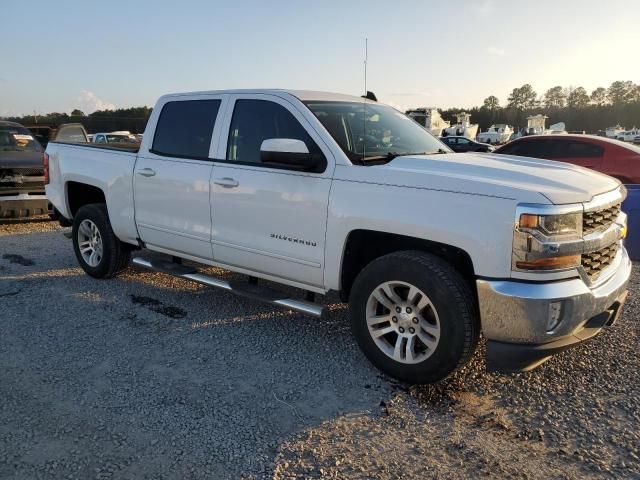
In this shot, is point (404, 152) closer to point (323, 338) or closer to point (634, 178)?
point (323, 338)

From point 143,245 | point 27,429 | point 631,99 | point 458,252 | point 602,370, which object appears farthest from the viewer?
point 631,99

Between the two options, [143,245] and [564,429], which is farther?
[143,245]

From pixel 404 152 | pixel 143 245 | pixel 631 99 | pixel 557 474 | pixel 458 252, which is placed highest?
pixel 631 99

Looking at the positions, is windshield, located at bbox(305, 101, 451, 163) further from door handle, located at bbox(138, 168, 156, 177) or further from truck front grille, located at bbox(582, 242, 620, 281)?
door handle, located at bbox(138, 168, 156, 177)

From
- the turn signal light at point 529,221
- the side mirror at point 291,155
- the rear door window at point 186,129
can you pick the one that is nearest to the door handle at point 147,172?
the rear door window at point 186,129

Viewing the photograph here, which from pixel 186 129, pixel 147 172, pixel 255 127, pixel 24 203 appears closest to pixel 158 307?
pixel 147 172

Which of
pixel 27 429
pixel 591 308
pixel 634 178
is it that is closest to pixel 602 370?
pixel 591 308

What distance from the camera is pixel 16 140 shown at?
1018 cm

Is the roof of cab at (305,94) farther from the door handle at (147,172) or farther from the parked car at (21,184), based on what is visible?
the parked car at (21,184)

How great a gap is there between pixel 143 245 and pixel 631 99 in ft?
365

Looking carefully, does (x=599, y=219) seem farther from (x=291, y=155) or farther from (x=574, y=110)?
(x=574, y=110)

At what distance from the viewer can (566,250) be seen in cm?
304

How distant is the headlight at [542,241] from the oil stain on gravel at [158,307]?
3.10 meters

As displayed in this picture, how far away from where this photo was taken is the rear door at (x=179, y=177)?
182 inches
